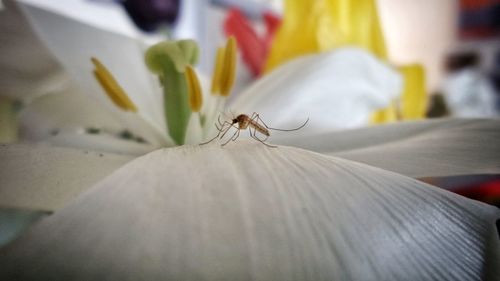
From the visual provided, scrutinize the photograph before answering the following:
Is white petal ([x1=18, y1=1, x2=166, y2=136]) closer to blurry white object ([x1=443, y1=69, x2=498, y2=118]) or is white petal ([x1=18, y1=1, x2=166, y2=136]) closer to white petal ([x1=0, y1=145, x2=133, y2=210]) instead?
white petal ([x1=0, y1=145, x2=133, y2=210])

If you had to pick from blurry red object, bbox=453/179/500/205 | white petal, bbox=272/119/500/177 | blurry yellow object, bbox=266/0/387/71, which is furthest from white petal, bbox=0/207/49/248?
blurry red object, bbox=453/179/500/205

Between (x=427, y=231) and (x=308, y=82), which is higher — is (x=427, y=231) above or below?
below

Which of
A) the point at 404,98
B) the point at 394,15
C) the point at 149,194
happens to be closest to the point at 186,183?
the point at 149,194

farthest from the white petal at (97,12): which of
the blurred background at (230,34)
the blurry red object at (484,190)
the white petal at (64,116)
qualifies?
the blurry red object at (484,190)

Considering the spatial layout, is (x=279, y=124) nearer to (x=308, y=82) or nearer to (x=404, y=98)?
(x=308, y=82)

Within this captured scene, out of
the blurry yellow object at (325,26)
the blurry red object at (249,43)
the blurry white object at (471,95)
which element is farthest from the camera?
the blurry white object at (471,95)

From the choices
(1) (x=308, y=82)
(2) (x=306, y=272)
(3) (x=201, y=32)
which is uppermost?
(3) (x=201, y=32)

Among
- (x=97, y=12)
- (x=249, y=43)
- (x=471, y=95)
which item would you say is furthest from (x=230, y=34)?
(x=471, y=95)

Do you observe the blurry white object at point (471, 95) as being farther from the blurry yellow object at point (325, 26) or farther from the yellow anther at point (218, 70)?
the yellow anther at point (218, 70)
